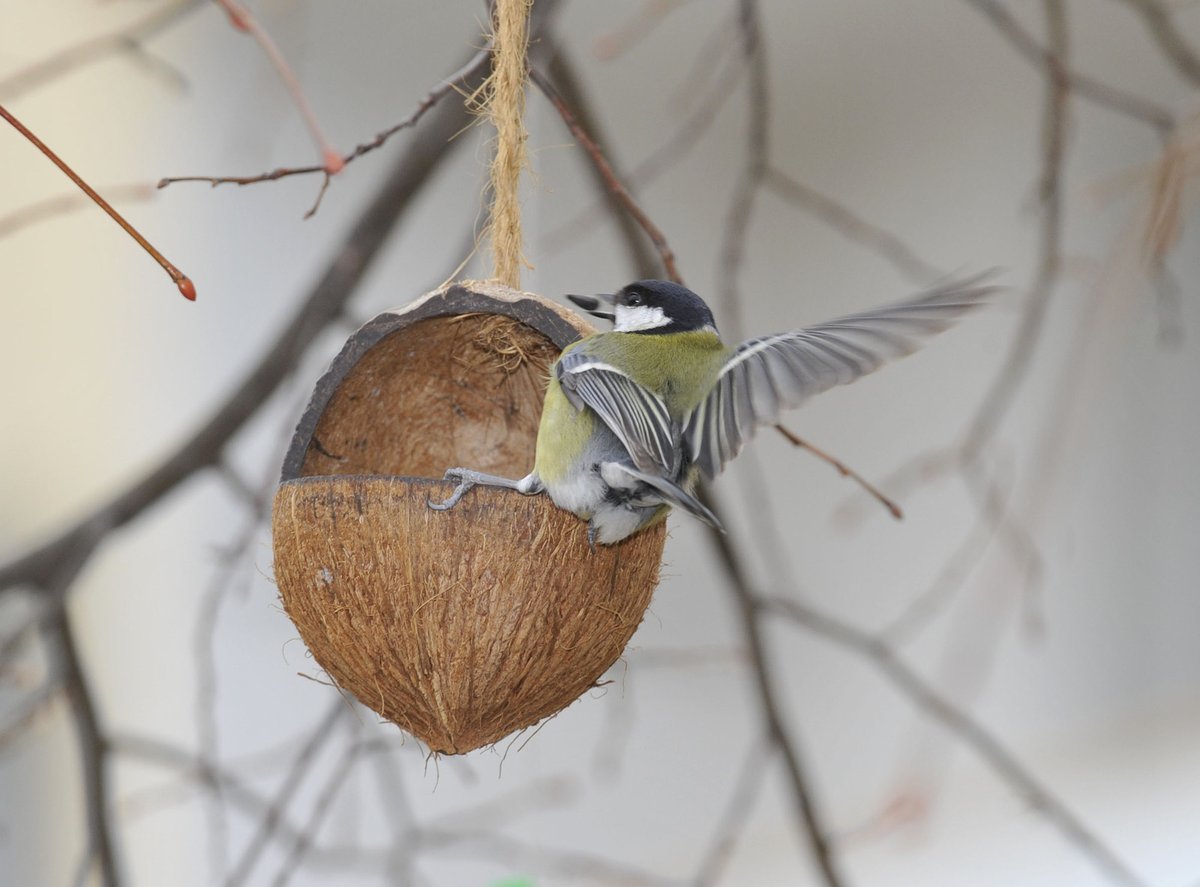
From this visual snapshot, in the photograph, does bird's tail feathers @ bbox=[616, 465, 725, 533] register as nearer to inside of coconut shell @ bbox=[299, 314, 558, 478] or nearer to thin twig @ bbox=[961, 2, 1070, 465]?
inside of coconut shell @ bbox=[299, 314, 558, 478]

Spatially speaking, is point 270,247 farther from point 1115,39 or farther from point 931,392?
point 1115,39

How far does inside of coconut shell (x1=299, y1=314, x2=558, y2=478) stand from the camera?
160 cm

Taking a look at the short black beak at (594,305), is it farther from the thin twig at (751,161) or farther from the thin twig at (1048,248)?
the thin twig at (1048,248)

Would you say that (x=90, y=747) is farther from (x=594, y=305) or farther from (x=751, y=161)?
(x=751, y=161)

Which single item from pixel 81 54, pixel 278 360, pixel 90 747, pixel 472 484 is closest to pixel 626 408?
pixel 472 484

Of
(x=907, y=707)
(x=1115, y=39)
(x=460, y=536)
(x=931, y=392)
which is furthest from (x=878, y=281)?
(x=460, y=536)

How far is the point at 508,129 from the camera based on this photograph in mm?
1460

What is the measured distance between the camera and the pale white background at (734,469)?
3080 mm

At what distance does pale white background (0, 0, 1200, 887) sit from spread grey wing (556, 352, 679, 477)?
182cm

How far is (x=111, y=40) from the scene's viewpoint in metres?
1.73

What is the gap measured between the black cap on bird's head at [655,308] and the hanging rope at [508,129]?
13 centimetres

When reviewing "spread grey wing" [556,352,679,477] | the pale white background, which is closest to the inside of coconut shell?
"spread grey wing" [556,352,679,477]

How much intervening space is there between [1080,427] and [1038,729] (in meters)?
2.90

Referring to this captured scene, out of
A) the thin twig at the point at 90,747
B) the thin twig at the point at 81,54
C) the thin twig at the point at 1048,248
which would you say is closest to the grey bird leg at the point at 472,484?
the thin twig at the point at 1048,248
